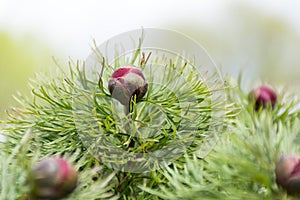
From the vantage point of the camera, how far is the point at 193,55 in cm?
34

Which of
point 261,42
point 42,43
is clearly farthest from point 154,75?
point 261,42

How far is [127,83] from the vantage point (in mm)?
270

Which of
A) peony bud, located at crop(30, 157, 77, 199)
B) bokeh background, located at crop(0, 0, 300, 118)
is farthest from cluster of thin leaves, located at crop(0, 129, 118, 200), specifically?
bokeh background, located at crop(0, 0, 300, 118)

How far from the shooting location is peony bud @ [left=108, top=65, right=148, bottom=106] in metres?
0.27

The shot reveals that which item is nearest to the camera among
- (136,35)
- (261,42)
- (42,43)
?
(136,35)

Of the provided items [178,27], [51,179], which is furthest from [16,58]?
[51,179]

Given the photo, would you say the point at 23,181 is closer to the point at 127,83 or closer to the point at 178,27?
the point at 127,83

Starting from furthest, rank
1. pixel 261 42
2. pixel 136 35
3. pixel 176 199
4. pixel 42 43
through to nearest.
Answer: pixel 261 42 < pixel 42 43 < pixel 136 35 < pixel 176 199

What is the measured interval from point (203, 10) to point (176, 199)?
513cm

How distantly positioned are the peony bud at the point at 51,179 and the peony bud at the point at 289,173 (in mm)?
86

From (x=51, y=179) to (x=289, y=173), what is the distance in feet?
0.31

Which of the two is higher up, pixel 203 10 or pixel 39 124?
pixel 203 10

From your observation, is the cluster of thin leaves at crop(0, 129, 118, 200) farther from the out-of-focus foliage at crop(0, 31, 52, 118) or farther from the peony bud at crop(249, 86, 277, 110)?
the out-of-focus foliage at crop(0, 31, 52, 118)

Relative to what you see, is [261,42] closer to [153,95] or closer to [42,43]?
[42,43]
